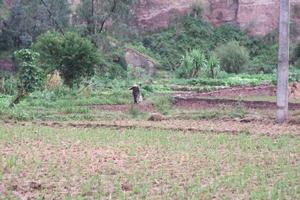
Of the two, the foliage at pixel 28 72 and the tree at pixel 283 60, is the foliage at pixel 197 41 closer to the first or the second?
the foliage at pixel 28 72

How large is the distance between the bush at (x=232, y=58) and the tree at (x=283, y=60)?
29008 millimetres

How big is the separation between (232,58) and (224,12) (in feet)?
59.3

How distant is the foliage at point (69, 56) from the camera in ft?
92.2

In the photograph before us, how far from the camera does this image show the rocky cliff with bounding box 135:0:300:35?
63.3 metres

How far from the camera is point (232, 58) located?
48281 mm

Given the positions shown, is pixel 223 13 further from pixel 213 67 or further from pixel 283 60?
pixel 283 60

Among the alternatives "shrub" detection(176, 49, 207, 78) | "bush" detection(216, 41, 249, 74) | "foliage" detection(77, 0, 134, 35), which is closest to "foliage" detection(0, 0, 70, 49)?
"foliage" detection(77, 0, 134, 35)

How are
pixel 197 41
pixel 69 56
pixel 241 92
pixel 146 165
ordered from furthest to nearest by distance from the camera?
1. pixel 197 41
2. pixel 241 92
3. pixel 69 56
4. pixel 146 165

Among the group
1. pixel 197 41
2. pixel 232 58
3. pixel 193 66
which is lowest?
pixel 193 66

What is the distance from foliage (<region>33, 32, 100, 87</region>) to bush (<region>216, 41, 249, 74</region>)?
830 inches

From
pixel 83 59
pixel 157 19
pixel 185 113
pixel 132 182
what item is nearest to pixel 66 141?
pixel 132 182

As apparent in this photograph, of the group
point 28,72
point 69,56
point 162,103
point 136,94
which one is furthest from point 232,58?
point 28,72

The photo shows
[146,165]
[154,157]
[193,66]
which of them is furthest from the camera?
[193,66]

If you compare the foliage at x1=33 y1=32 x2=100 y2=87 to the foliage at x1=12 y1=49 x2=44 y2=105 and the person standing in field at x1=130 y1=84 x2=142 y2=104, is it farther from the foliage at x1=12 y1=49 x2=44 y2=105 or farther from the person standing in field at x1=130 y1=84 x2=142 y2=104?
the person standing in field at x1=130 y1=84 x2=142 y2=104
